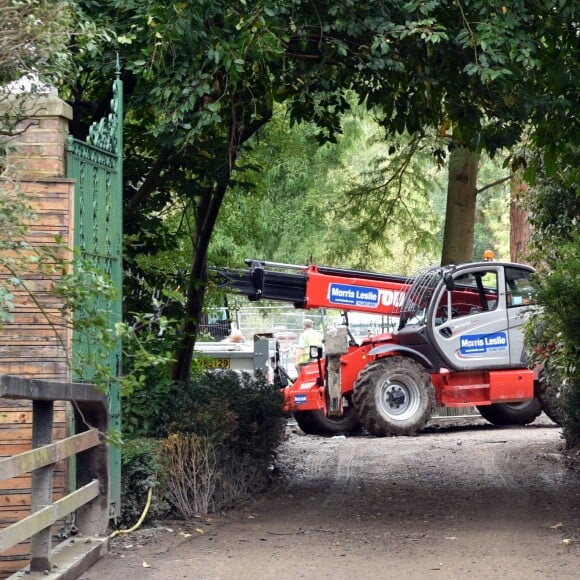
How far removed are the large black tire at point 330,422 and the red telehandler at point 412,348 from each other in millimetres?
17

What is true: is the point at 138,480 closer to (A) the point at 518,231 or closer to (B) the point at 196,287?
(B) the point at 196,287

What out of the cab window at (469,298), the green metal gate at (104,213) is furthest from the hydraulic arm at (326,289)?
the green metal gate at (104,213)

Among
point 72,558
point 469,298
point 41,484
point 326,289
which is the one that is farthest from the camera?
point 469,298

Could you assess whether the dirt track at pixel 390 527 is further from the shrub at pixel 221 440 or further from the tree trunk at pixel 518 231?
the tree trunk at pixel 518 231

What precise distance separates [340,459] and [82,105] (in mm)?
5734

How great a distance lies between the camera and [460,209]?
17.5 metres

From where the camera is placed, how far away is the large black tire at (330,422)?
18125mm

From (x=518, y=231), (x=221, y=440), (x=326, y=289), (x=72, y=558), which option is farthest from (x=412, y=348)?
(x=72, y=558)

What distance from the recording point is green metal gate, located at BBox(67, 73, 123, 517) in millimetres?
7832

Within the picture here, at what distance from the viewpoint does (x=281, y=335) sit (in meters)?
27.6

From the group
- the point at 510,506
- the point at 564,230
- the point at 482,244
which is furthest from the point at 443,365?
the point at 482,244

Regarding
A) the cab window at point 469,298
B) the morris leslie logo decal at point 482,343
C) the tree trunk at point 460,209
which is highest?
the tree trunk at point 460,209

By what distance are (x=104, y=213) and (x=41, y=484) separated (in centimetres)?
272

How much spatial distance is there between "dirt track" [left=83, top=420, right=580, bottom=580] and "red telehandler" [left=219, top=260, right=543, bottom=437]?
270cm
